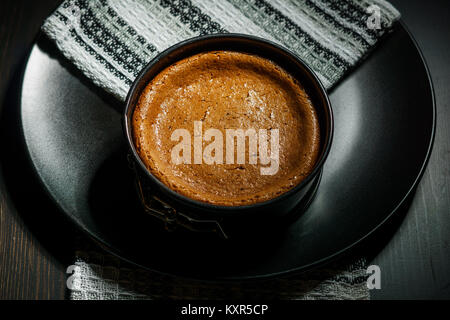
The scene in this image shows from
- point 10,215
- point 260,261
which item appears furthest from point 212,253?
point 10,215

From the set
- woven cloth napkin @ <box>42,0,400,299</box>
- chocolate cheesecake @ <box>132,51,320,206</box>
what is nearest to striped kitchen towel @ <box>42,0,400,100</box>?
woven cloth napkin @ <box>42,0,400,299</box>

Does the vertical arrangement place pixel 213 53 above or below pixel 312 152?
above

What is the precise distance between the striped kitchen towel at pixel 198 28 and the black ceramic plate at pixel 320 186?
0.13 ft

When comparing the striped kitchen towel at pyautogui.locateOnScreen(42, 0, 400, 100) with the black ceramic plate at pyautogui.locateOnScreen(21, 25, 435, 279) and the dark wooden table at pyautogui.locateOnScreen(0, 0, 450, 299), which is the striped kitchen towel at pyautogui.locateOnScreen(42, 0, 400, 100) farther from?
the dark wooden table at pyautogui.locateOnScreen(0, 0, 450, 299)

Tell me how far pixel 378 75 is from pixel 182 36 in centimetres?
40

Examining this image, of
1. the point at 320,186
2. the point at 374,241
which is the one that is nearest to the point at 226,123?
the point at 320,186

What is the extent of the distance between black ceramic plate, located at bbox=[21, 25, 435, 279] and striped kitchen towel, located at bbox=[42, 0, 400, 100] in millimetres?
41

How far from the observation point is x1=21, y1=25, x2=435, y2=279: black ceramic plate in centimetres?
75

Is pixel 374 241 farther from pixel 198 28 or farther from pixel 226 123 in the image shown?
pixel 198 28

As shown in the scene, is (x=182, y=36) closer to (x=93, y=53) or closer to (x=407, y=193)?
(x=93, y=53)

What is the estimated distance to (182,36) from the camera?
0.84 m

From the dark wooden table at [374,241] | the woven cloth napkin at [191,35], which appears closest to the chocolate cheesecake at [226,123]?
the woven cloth napkin at [191,35]

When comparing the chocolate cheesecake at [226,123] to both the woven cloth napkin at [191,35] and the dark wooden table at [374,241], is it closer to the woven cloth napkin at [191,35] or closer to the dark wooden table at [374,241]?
the woven cloth napkin at [191,35]

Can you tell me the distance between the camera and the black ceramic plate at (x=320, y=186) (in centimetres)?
75
